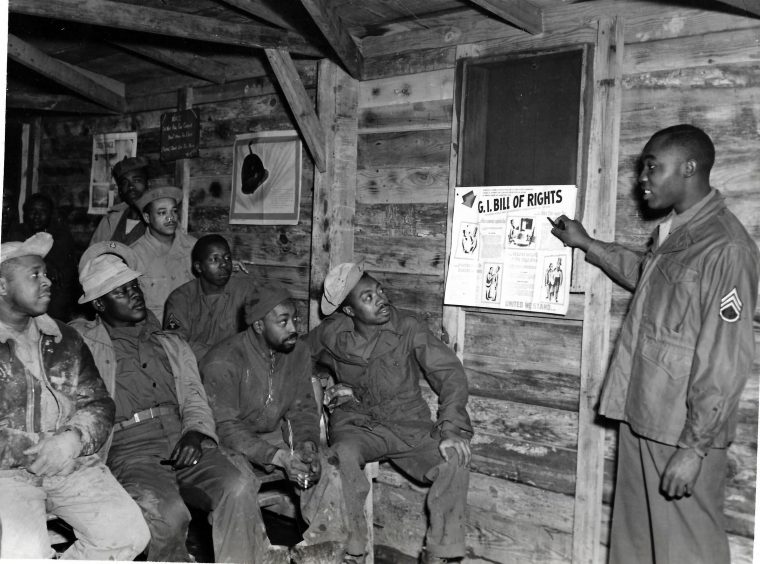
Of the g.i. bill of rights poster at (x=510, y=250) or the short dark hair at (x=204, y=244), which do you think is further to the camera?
the short dark hair at (x=204, y=244)

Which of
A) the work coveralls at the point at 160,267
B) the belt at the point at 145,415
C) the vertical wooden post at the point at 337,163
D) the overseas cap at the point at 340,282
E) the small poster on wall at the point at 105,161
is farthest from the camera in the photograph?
the small poster on wall at the point at 105,161

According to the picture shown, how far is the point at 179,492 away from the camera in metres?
3.95

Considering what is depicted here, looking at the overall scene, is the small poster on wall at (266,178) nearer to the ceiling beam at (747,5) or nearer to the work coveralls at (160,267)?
the work coveralls at (160,267)

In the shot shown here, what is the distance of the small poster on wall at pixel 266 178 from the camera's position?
575 cm

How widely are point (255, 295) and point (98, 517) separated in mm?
1554

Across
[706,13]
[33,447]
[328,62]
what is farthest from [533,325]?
[33,447]

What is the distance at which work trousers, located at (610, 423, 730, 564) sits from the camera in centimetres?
331

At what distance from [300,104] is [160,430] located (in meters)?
2.44

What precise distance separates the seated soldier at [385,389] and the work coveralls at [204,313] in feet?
2.67

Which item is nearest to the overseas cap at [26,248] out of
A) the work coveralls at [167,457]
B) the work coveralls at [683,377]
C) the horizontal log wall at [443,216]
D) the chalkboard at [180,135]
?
the work coveralls at [167,457]

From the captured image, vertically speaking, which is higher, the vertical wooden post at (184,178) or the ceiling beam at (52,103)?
the ceiling beam at (52,103)

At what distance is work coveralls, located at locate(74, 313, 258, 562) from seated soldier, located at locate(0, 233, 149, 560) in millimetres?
186

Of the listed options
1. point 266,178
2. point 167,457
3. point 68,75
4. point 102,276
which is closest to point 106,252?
point 102,276

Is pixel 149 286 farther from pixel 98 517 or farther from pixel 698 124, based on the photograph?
pixel 698 124
